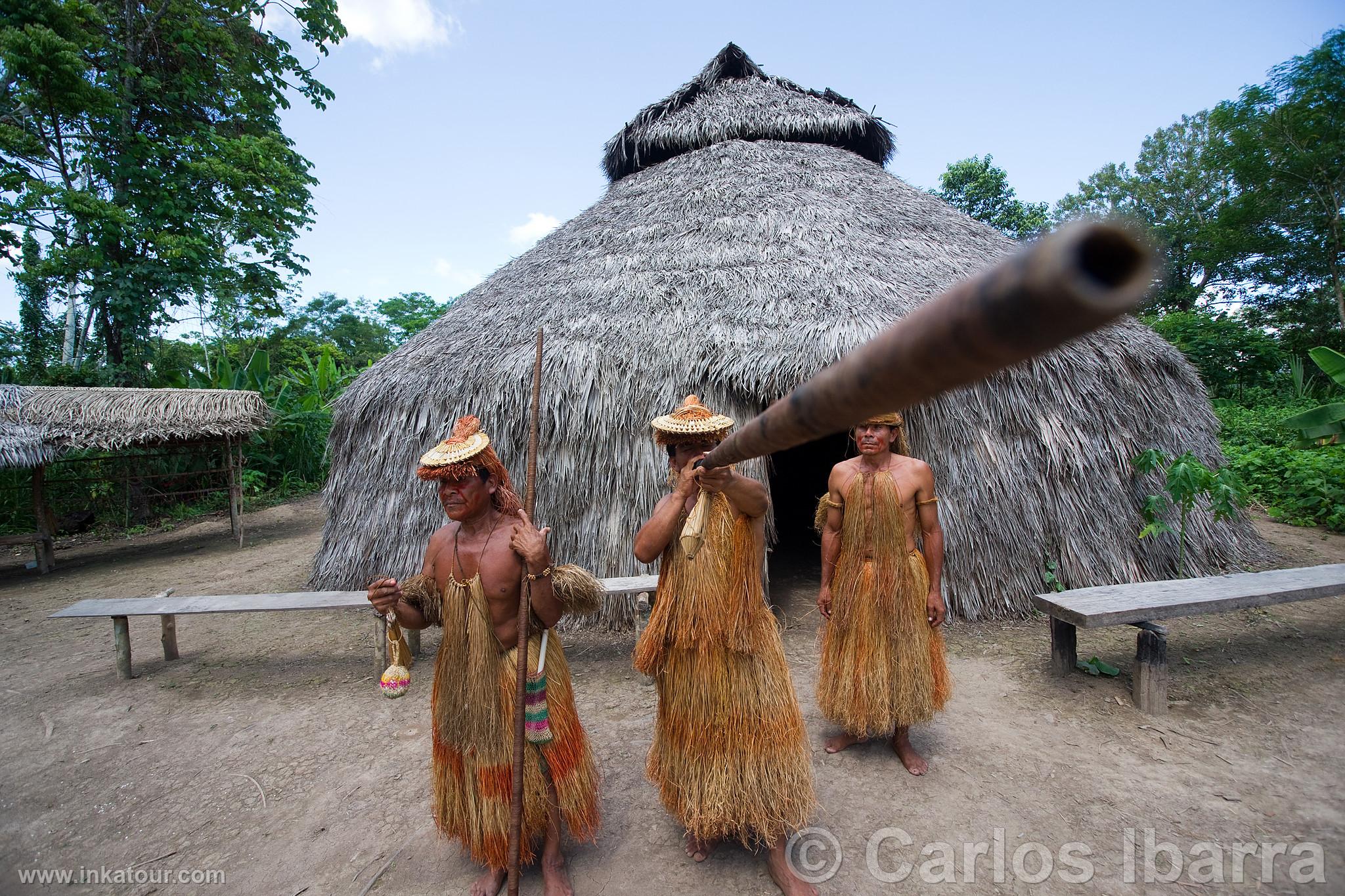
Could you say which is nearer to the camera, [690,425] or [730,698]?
[690,425]

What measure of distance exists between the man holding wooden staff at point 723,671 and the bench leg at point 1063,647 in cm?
244

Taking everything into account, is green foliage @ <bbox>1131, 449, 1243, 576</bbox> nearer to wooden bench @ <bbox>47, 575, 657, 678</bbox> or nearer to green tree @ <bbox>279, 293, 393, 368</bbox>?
wooden bench @ <bbox>47, 575, 657, 678</bbox>

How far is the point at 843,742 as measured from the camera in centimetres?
307

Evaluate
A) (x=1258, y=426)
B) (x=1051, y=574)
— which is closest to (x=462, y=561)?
(x=1051, y=574)

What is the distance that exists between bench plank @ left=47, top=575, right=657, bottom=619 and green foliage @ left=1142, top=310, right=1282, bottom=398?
1457cm

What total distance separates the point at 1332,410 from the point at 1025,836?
5954mm

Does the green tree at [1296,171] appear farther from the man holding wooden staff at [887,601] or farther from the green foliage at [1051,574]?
the man holding wooden staff at [887,601]

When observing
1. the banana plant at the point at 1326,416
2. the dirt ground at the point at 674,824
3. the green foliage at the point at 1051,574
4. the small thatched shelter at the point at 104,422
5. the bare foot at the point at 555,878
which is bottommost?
the dirt ground at the point at 674,824

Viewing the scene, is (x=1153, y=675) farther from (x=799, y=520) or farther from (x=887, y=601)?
(x=799, y=520)

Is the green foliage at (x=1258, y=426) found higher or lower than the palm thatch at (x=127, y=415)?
lower

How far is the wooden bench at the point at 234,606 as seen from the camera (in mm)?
4102

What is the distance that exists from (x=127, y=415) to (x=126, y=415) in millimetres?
13

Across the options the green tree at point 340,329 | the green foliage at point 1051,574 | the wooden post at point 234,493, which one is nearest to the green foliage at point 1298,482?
the green foliage at point 1051,574

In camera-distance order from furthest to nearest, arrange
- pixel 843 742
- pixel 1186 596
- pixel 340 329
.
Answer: pixel 340 329 < pixel 1186 596 < pixel 843 742
